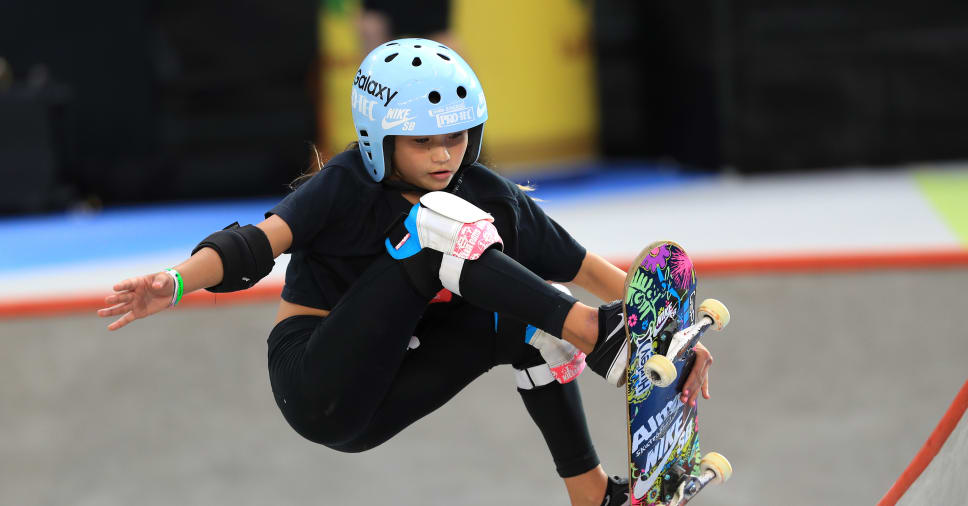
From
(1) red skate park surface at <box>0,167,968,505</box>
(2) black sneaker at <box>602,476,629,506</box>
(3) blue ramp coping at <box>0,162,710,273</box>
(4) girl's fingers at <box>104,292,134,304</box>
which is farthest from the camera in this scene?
(3) blue ramp coping at <box>0,162,710,273</box>

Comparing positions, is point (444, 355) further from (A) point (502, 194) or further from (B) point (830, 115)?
(B) point (830, 115)

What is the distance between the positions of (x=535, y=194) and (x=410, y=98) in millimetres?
5717

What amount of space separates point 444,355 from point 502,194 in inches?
18.1

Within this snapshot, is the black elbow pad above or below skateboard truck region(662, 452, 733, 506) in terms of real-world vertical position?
above

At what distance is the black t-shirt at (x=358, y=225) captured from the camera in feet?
8.77

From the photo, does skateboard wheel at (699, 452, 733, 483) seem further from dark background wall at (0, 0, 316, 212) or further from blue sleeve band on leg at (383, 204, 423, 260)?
dark background wall at (0, 0, 316, 212)

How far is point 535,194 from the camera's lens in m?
8.37

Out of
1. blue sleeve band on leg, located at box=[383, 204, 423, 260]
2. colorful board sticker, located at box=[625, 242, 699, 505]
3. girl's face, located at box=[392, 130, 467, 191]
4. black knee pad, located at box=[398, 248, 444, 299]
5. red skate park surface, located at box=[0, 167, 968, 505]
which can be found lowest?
red skate park surface, located at box=[0, 167, 968, 505]

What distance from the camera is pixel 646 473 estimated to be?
2729 millimetres

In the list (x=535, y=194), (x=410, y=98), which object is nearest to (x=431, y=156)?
(x=410, y=98)

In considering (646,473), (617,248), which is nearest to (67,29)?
(617,248)

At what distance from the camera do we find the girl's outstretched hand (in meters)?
2.31

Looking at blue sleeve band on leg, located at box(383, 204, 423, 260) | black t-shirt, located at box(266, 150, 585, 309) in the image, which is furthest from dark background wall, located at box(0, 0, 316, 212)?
blue sleeve band on leg, located at box(383, 204, 423, 260)

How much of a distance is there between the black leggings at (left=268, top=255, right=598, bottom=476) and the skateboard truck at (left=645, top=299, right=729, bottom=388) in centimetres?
43
